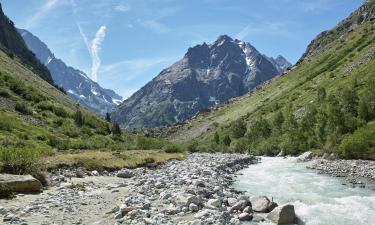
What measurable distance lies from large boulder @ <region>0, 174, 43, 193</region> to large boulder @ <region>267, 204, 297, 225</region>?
18.2m

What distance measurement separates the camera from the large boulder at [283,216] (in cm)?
2362

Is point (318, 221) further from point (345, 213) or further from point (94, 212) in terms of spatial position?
point (94, 212)

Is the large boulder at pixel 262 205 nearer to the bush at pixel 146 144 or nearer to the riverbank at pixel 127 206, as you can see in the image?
the riverbank at pixel 127 206

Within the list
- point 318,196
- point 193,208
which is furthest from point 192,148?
point 193,208

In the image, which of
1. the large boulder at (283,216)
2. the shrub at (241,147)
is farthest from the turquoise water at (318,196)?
the shrub at (241,147)

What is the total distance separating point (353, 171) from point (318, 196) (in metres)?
18.1

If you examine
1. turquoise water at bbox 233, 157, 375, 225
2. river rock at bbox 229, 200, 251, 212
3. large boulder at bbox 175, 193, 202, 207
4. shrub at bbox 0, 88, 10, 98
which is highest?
shrub at bbox 0, 88, 10, 98

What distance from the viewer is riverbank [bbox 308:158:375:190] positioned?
138ft

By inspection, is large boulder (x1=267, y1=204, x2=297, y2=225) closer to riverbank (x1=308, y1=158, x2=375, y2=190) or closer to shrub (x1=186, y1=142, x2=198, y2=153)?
riverbank (x1=308, y1=158, x2=375, y2=190)

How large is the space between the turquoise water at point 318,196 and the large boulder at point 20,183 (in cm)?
1709

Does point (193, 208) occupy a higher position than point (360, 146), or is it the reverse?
point (360, 146)

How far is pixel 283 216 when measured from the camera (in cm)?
2372

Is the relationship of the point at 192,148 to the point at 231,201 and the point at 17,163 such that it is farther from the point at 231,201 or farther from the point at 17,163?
the point at 231,201

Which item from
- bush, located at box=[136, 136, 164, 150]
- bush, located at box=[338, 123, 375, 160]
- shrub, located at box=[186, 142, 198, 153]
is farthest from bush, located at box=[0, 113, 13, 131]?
bush, located at box=[338, 123, 375, 160]
